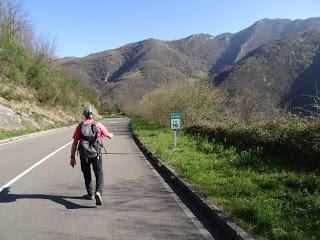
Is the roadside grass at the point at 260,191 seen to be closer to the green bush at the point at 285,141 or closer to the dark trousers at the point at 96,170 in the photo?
the green bush at the point at 285,141

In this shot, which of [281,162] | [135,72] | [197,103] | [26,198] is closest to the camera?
[26,198]

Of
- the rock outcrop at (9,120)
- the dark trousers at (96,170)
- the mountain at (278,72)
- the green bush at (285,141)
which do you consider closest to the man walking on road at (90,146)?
the dark trousers at (96,170)

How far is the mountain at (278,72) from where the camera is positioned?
185 feet

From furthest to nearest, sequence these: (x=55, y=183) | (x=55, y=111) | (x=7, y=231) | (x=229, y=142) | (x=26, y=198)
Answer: (x=55, y=111) < (x=229, y=142) < (x=55, y=183) < (x=26, y=198) < (x=7, y=231)

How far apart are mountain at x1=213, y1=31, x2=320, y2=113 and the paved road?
40.8 m

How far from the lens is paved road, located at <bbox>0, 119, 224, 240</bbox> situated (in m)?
6.77

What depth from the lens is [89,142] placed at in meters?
8.88

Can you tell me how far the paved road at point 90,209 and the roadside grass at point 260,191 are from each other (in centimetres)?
A: 70

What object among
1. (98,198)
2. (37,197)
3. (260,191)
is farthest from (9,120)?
(260,191)

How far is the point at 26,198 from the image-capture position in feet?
30.8

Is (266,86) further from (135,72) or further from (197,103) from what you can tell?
(135,72)

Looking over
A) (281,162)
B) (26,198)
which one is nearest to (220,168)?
(281,162)

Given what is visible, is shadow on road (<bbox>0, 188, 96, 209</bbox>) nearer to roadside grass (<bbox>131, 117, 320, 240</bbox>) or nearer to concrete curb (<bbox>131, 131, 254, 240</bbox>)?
concrete curb (<bbox>131, 131, 254, 240</bbox>)

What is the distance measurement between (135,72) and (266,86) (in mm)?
126381
